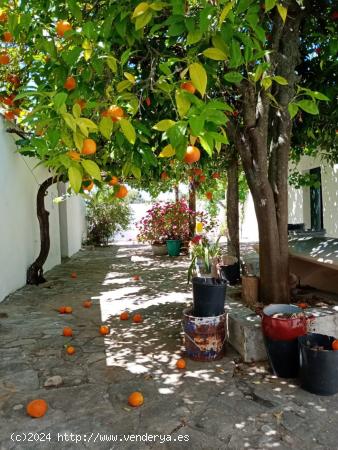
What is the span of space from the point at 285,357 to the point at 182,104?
214cm

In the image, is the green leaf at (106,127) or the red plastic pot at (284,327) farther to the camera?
the red plastic pot at (284,327)

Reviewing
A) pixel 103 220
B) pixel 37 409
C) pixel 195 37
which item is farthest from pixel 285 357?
pixel 103 220

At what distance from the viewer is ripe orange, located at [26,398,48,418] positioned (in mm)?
2500

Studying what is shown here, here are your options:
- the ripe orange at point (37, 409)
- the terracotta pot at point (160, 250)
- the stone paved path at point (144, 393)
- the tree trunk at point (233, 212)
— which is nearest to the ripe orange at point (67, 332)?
the stone paved path at point (144, 393)

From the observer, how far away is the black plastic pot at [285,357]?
299 cm

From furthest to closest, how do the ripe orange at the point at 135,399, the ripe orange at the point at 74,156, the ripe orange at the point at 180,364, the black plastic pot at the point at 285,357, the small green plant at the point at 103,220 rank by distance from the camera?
the small green plant at the point at 103,220, the ripe orange at the point at 180,364, the black plastic pot at the point at 285,357, the ripe orange at the point at 135,399, the ripe orange at the point at 74,156

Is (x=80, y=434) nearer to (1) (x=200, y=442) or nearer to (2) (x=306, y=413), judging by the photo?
(1) (x=200, y=442)

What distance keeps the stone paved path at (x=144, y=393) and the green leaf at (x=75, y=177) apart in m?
1.52

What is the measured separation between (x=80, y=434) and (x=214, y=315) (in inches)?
62.8

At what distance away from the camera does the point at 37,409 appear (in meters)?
2.50

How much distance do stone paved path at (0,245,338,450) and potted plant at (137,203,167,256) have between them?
661 centimetres

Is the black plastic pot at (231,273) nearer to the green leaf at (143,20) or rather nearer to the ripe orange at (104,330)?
the ripe orange at (104,330)

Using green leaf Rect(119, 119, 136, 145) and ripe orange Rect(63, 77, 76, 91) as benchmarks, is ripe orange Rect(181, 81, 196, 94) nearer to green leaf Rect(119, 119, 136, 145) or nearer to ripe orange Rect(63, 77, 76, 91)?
green leaf Rect(119, 119, 136, 145)

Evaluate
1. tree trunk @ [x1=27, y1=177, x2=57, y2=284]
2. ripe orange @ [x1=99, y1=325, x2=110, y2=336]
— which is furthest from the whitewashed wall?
ripe orange @ [x1=99, y1=325, x2=110, y2=336]
